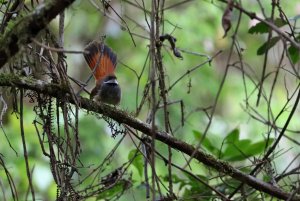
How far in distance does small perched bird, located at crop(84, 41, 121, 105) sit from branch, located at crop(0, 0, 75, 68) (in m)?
0.78

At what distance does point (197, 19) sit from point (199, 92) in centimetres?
80

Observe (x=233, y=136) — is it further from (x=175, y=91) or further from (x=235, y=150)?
(x=175, y=91)

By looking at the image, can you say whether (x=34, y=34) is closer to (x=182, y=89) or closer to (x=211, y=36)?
(x=182, y=89)

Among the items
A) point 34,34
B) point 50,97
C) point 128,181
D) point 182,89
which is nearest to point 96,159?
point 182,89

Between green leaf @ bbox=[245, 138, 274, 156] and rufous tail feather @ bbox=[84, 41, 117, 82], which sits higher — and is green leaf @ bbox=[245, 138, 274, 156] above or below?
below

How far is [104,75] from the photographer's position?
256 centimetres

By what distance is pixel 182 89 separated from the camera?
549 cm

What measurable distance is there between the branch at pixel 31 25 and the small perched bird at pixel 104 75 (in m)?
0.78

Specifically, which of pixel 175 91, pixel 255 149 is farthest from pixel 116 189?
pixel 175 91

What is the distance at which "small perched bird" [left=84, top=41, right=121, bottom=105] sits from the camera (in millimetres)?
2344

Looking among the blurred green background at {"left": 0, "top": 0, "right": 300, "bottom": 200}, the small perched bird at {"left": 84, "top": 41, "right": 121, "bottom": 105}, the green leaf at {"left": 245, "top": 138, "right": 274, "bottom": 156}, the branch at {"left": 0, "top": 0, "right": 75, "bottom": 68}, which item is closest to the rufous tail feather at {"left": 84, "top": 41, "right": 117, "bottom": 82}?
the small perched bird at {"left": 84, "top": 41, "right": 121, "bottom": 105}

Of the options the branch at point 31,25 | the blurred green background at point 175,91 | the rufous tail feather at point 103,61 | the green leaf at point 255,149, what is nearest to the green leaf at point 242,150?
the green leaf at point 255,149

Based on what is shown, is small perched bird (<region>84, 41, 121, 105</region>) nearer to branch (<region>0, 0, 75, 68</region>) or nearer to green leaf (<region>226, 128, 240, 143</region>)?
green leaf (<region>226, 128, 240, 143</region>)

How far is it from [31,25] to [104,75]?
1.16 m
